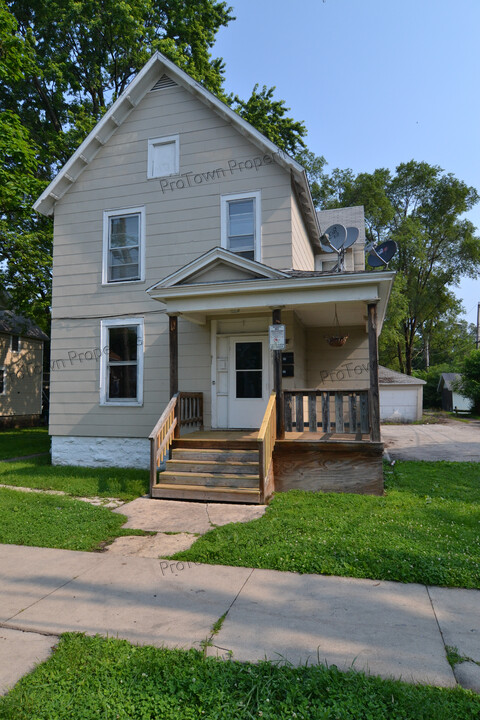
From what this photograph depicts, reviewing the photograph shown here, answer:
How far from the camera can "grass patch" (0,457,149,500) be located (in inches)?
302

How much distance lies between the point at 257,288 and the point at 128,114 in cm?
608

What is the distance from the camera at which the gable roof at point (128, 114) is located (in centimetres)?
927

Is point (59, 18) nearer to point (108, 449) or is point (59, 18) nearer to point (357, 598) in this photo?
point (108, 449)

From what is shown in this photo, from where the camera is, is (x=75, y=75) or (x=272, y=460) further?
(x=75, y=75)

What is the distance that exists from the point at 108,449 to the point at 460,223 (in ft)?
111

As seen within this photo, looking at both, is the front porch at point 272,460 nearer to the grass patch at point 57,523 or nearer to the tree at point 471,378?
the grass patch at point 57,523

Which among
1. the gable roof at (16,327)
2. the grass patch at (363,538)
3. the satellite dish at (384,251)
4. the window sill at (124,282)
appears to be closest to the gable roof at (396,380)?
the satellite dish at (384,251)

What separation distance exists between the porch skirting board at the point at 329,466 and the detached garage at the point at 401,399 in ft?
58.9

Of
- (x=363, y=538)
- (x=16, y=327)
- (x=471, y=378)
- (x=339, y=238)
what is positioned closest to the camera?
(x=363, y=538)

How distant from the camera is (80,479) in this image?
8.52m

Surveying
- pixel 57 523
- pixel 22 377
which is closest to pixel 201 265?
pixel 57 523

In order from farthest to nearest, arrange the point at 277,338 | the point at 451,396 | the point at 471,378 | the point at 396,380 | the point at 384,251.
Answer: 1. the point at 451,396
2. the point at 471,378
3. the point at 396,380
4. the point at 384,251
5. the point at 277,338

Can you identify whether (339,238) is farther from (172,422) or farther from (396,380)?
(396,380)

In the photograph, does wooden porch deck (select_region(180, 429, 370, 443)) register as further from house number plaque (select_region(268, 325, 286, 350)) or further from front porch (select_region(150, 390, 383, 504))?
house number plaque (select_region(268, 325, 286, 350))
